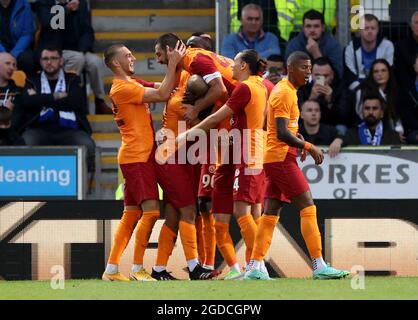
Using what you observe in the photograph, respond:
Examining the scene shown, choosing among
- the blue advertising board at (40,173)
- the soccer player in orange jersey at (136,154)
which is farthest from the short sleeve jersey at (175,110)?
the blue advertising board at (40,173)

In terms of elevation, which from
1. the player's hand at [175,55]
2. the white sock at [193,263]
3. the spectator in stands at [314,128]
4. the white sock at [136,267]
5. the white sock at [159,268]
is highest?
the player's hand at [175,55]

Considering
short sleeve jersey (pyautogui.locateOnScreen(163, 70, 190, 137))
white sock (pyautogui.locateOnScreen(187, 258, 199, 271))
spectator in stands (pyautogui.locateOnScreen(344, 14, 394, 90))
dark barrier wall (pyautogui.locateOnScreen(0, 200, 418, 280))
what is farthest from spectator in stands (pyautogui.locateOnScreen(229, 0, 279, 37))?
white sock (pyautogui.locateOnScreen(187, 258, 199, 271))

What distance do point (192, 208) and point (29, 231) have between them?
188 cm

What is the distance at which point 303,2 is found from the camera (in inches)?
696

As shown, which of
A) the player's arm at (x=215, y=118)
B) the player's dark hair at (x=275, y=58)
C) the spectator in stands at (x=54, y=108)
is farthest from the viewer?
the spectator in stands at (x=54, y=108)

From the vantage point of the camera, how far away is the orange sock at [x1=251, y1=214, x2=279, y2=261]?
12.0 metres

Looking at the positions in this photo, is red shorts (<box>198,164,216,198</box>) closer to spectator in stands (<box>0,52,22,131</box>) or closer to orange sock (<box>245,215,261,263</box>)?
orange sock (<box>245,215,261,263</box>)

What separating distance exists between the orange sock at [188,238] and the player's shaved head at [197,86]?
1.15 metres

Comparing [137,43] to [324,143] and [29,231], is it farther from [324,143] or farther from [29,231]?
[29,231]

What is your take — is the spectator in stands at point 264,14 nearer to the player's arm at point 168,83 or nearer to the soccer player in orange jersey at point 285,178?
the player's arm at point 168,83

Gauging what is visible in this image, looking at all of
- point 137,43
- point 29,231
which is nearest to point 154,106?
point 137,43

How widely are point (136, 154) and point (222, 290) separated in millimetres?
1906

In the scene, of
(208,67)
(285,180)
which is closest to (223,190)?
(285,180)

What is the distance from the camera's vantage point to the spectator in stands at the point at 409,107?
16734 millimetres
